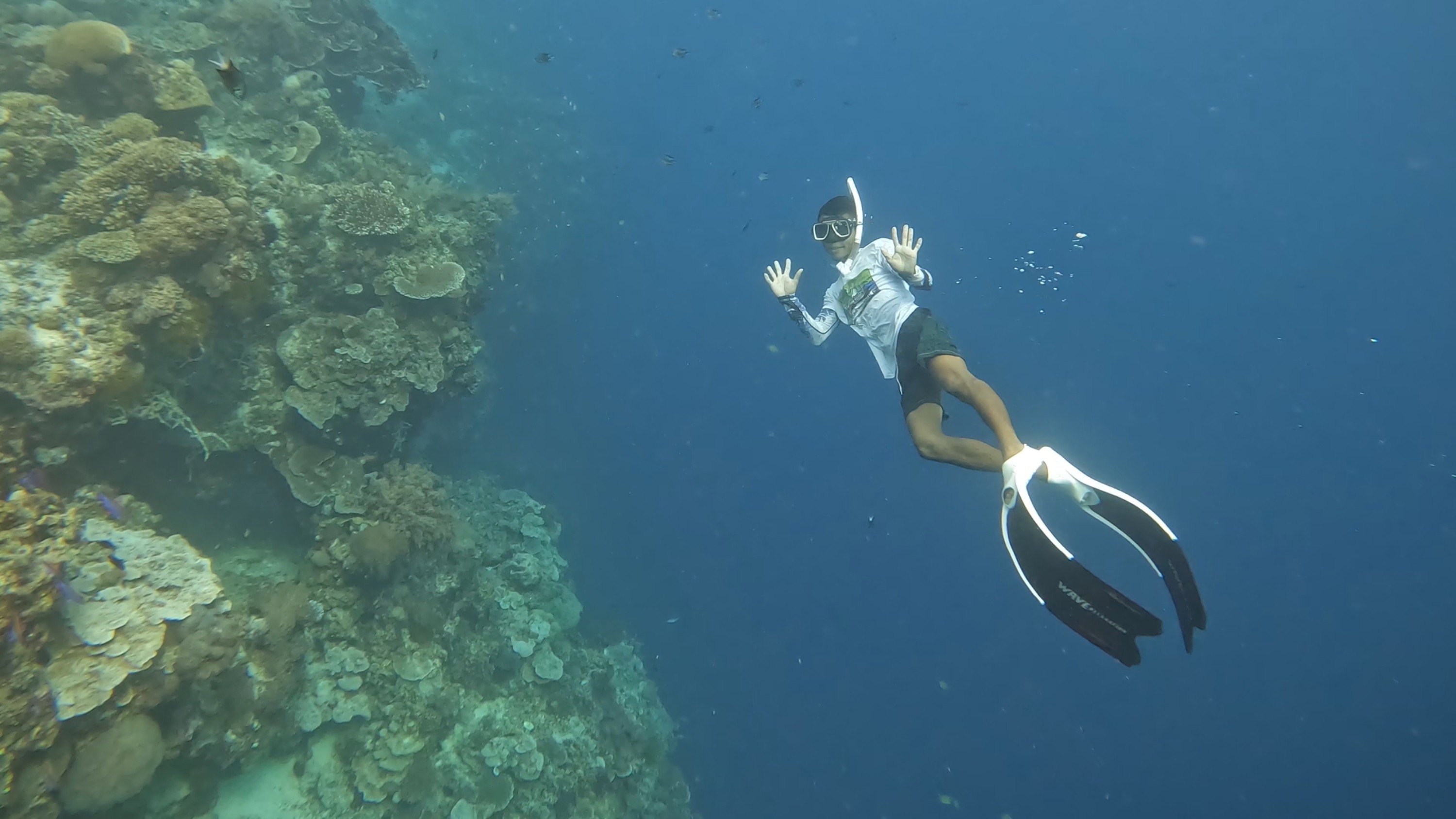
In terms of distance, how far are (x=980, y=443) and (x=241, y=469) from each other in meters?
8.61

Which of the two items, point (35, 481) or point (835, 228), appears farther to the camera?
point (835, 228)

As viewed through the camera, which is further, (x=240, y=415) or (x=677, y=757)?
(x=677, y=757)

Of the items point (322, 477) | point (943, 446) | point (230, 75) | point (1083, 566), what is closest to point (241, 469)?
point (322, 477)

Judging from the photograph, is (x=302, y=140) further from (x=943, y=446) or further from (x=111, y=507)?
(x=943, y=446)

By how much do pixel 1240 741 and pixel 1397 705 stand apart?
10.9 meters

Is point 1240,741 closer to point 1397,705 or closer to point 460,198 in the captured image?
point 1397,705

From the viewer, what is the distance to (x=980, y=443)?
17.4ft

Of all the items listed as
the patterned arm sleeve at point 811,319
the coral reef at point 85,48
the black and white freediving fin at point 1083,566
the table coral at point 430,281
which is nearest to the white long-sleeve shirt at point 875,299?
the patterned arm sleeve at point 811,319

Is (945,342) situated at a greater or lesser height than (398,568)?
greater

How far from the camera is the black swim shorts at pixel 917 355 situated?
19.1 ft

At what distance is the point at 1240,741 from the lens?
79.3ft

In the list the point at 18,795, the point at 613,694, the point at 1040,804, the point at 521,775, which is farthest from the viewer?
the point at 1040,804

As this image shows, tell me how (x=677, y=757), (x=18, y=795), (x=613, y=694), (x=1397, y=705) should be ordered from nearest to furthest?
1. (x=18, y=795)
2. (x=613, y=694)
3. (x=677, y=757)
4. (x=1397, y=705)

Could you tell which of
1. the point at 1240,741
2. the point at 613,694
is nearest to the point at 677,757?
the point at 613,694
